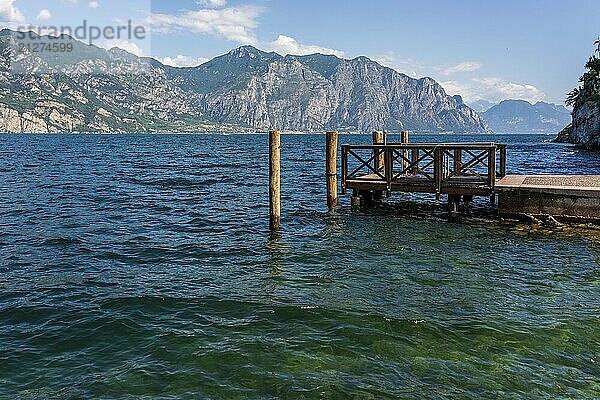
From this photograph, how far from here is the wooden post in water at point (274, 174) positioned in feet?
61.8

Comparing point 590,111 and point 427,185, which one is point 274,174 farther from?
point 590,111

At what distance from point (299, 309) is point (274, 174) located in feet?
27.9

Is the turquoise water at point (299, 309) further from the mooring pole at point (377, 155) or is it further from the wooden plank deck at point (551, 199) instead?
the mooring pole at point (377, 155)

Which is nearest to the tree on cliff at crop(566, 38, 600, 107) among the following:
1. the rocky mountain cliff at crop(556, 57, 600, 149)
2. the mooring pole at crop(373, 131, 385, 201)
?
the rocky mountain cliff at crop(556, 57, 600, 149)

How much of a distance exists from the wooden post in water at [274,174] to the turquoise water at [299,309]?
0.78 m

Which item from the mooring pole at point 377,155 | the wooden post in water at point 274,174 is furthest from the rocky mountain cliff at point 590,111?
the wooden post in water at point 274,174

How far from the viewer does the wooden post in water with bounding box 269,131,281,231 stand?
18.8m

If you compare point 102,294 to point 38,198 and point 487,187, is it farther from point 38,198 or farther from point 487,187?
point 38,198

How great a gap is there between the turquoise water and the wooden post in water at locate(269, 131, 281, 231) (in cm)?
78

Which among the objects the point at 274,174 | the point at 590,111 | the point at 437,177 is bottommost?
the point at 437,177

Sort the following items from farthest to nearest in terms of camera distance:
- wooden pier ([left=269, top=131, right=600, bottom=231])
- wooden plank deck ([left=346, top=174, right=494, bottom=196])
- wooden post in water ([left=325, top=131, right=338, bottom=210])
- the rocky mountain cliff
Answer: the rocky mountain cliff, wooden post in water ([left=325, top=131, right=338, bottom=210]), wooden plank deck ([left=346, top=174, right=494, bottom=196]), wooden pier ([left=269, top=131, right=600, bottom=231])

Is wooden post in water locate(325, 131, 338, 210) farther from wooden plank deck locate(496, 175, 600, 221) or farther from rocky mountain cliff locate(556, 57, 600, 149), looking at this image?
rocky mountain cliff locate(556, 57, 600, 149)

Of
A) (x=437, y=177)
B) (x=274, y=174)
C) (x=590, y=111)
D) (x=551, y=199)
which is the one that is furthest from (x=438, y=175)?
(x=590, y=111)

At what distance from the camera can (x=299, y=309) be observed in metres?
11.4
